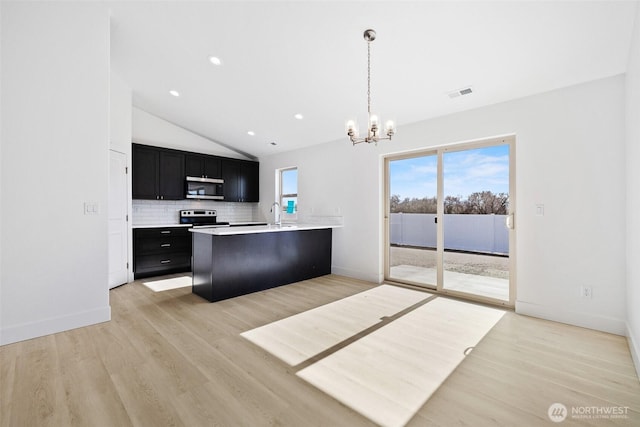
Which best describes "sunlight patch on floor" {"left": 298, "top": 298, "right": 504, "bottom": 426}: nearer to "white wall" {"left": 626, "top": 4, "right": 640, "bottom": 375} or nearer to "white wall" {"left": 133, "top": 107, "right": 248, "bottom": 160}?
"white wall" {"left": 626, "top": 4, "right": 640, "bottom": 375}

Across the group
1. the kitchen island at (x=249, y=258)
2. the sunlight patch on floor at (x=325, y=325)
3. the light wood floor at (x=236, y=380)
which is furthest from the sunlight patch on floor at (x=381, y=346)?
the kitchen island at (x=249, y=258)

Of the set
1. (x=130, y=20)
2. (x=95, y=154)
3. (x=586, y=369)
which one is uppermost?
(x=130, y=20)

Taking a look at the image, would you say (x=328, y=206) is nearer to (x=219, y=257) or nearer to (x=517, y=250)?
(x=219, y=257)

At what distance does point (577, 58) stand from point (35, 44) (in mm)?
5016

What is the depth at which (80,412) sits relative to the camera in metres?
1.60

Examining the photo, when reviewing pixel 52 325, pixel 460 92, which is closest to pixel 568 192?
pixel 460 92

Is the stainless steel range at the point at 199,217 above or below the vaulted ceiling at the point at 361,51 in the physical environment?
below

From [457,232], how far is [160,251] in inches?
192

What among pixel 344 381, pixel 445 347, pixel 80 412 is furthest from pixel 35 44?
pixel 445 347

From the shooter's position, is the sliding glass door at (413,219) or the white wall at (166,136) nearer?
the sliding glass door at (413,219)

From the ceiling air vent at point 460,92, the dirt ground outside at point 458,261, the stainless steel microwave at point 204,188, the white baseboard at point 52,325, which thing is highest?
the ceiling air vent at point 460,92

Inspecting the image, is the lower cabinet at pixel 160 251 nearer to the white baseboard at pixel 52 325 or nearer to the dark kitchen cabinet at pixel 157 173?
the dark kitchen cabinet at pixel 157 173

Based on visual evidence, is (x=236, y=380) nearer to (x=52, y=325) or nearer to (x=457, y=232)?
(x=52, y=325)

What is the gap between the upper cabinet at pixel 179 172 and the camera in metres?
5.05
